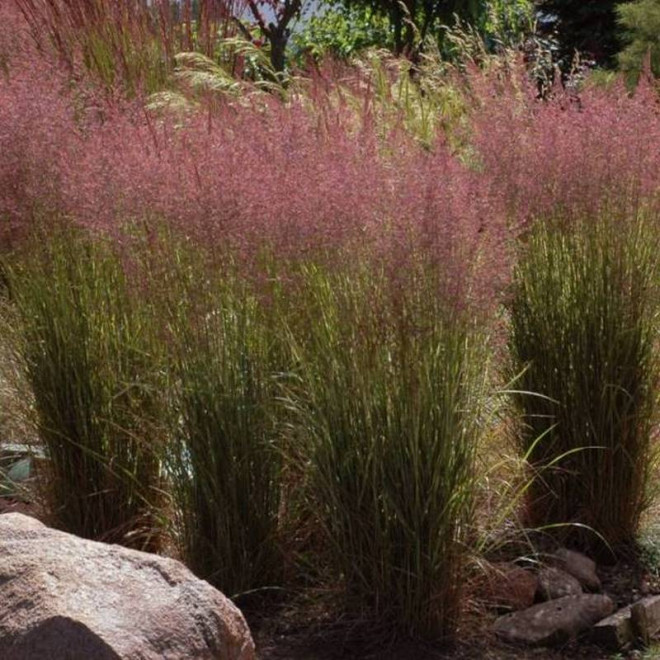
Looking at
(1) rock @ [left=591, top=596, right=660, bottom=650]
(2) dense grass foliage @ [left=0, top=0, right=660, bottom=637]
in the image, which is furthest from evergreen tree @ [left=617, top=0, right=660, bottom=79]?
(1) rock @ [left=591, top=596, right=660, bottom=650]

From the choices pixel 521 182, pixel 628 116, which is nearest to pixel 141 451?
pixel 521 182

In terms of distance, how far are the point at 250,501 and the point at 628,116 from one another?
5.67ft

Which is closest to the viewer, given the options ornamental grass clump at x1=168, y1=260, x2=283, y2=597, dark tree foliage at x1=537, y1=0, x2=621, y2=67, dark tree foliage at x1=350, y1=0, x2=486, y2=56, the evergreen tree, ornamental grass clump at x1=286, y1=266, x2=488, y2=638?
ornamental grass clump at x1=286, y1=266, x2=488, y2=638

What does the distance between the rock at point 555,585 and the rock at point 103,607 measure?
1298 mm

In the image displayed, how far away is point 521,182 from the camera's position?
Result: 4.62 meters

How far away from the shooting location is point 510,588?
425 centimetres

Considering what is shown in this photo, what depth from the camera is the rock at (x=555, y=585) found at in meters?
4.36

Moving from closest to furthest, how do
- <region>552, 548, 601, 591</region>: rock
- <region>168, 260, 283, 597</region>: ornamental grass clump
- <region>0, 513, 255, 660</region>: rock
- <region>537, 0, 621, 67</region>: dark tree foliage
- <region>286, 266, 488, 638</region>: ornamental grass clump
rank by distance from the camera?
<region>0, 513, 255, 660</region>: rock → <region>286, 266, 488, 638</region>: ornamental grass clump → <region>168, 260, 283, 597</region>: ornamental grass clump → <region>552, 548, 601, 591</region>: rock → <region>537, 0, 621, 67</region>: dark tree foliage

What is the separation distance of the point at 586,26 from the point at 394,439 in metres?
15.2

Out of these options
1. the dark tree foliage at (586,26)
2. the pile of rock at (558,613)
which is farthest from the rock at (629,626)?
the dark tree foliage at (586,26)

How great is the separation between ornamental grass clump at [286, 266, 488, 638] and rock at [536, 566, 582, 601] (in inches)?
18.0

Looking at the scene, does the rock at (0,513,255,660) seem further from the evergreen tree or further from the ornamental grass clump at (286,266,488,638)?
the evergreen tree

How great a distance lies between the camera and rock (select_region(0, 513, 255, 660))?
117 inches

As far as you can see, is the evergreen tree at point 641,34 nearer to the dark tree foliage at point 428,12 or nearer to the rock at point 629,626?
the dark tree foliage at point 428,12
